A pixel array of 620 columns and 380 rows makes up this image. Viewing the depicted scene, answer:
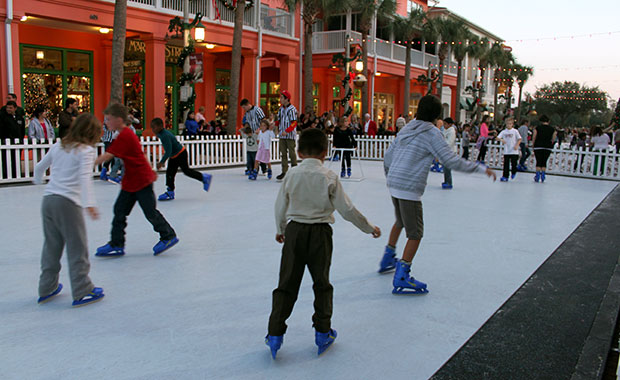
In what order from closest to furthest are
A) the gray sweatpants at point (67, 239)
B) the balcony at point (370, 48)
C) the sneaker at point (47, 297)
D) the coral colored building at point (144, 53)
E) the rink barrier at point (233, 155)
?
the gray sweatpants at point (67, 239) < the sneaker at point (47, 297) < the rink barrier at point (233, 155) < the coral colored building at point (144, 53) < the balcony at point (370, 48)

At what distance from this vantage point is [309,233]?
297 centimetres

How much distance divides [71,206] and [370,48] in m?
24.9

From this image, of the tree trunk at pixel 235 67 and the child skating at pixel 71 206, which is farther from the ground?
the tree trunk at pixel 235 67

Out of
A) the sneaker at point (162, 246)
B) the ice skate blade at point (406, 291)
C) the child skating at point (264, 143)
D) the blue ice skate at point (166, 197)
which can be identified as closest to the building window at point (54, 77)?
the child skating at point (264, 143)

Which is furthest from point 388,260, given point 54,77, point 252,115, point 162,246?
point 54,77

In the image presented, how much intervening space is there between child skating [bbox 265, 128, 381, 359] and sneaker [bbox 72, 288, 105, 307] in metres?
1.57

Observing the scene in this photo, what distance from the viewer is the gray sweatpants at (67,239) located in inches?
145

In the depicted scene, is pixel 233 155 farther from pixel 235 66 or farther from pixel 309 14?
pixel 309 14

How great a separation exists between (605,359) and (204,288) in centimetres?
288

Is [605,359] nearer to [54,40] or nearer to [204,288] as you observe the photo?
[204,288]

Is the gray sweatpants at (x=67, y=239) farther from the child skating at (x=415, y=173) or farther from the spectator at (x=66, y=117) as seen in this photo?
the spectator at (x=66, y=117)

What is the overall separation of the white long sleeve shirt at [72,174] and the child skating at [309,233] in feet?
5.26

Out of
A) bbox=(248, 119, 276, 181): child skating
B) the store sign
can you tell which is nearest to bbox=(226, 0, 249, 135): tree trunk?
the store sign

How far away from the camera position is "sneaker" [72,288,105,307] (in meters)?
3.78
